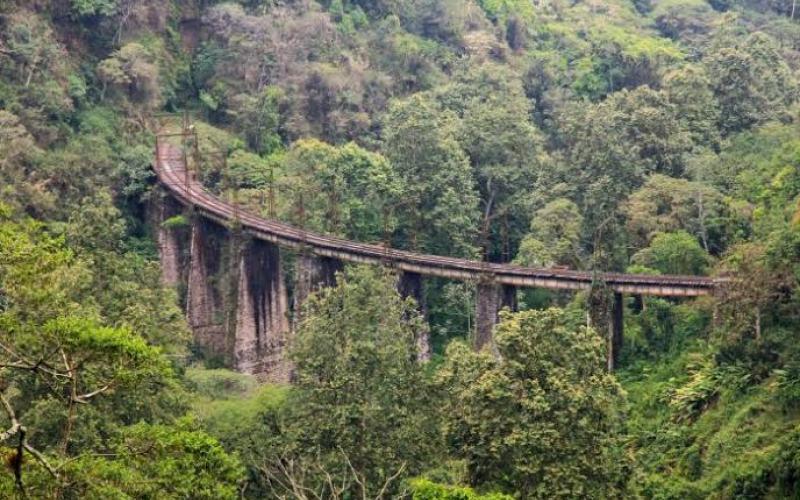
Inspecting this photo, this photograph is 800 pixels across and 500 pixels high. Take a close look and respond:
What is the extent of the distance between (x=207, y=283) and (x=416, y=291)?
1067 centimetres

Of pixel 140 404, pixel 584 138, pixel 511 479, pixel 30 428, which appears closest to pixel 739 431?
pixel 511 479

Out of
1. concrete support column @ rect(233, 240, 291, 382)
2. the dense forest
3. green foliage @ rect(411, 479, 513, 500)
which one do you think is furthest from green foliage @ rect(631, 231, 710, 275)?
green foliage @ rect(411, 479, 513, 500)

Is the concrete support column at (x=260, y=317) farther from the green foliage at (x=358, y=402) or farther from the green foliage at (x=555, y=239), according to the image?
the green foliage at (x=358, y=402)

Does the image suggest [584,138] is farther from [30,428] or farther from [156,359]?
[156,359]

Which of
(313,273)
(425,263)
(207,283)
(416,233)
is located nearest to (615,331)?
(425,263)

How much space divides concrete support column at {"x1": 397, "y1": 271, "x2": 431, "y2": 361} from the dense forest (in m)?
1.06

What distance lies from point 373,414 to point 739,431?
383 inches

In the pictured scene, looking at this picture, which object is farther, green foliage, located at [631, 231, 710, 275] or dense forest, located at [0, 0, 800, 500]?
green foliage, located at [631, 231, 710, 275]

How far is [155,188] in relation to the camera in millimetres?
56844

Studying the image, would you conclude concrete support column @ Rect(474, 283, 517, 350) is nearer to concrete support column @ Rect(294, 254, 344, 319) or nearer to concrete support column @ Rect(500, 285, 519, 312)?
concrete support column @ Rect(500, 285, 519, 312)

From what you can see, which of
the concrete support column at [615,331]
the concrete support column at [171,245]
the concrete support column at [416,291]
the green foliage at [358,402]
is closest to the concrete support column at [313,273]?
the concrete support column at [416,291]

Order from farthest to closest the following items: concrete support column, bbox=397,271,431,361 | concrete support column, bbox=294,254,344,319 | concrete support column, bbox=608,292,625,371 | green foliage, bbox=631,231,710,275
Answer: concrete support column, bbox=294,254,344,319 < concrete support column, bbox=397,271,431,361 < green foliage, bbox=631,231,710,275 < concrete support column, bbox=608,292,625,371

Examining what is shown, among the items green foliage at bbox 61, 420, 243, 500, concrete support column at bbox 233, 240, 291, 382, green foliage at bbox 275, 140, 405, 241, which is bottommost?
concrete support column at bbox 233, 240, 291, 382

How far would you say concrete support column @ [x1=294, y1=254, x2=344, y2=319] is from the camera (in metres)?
48.9
